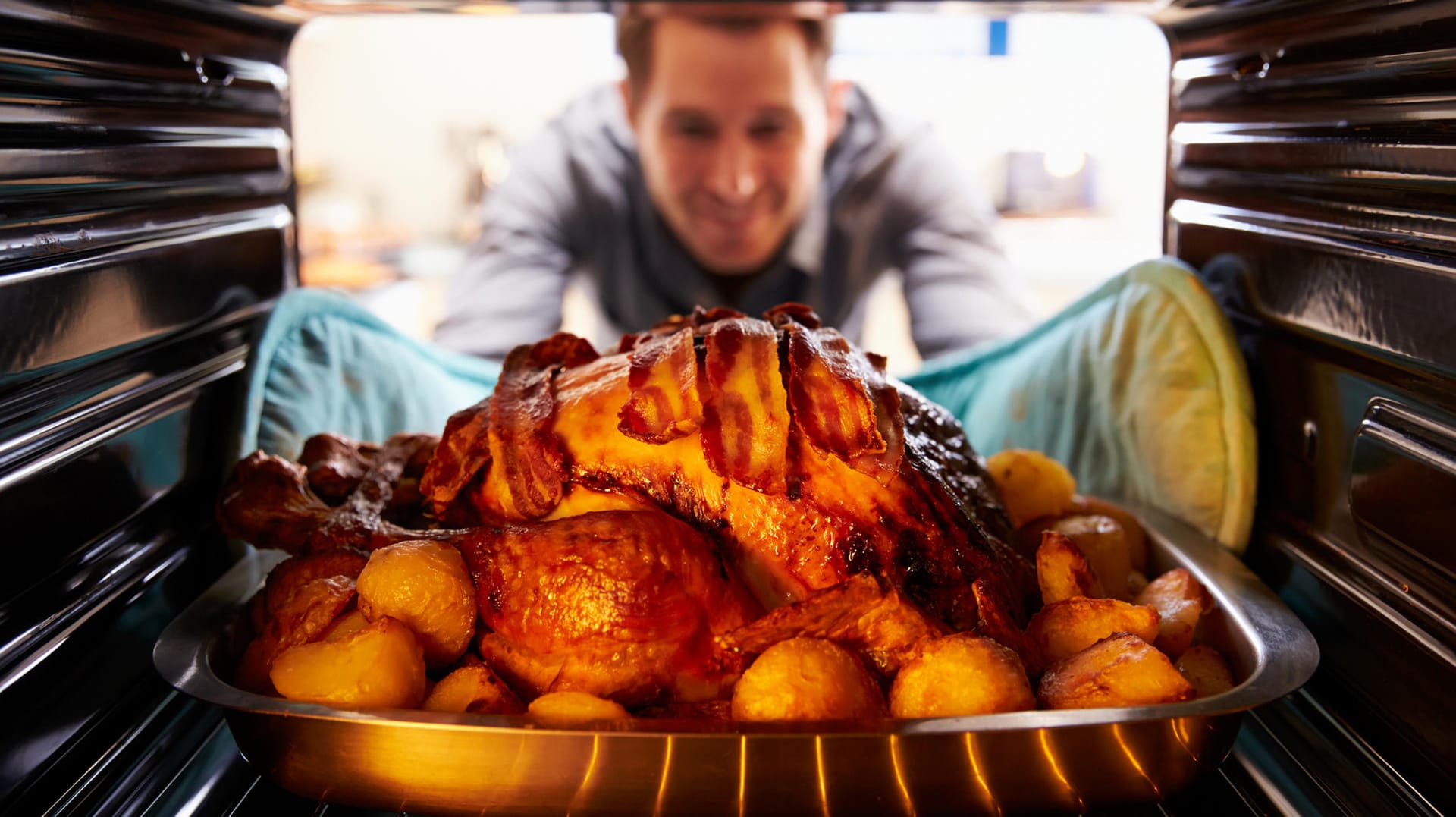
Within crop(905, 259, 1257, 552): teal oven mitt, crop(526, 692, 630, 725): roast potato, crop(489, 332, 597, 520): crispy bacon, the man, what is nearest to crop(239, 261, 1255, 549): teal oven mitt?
crop(905, 259, 1257, 552): teal oven mitt

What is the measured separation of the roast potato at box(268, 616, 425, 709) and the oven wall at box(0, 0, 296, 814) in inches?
5.9

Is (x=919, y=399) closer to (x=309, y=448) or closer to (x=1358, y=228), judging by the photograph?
(x=1358, y=228)

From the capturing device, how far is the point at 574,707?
3.27 feet

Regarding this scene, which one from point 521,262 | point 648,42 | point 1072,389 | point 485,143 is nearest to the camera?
point 1072,389

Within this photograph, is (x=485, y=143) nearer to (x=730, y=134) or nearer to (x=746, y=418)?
(x=730, y=134)

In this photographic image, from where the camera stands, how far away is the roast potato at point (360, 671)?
3.25ft

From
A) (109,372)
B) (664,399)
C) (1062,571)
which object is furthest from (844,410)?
(109,372)

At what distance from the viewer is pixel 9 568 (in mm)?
960

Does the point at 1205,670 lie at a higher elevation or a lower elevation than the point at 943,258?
lower

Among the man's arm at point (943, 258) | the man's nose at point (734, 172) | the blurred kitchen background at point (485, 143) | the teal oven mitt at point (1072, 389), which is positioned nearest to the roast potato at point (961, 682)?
the teal oven mitt at point (1072, 389)

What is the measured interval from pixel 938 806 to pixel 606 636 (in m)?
0.34

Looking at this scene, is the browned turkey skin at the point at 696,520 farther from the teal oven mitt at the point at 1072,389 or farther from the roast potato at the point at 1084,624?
the teal oven mitt at the point at 1072,389

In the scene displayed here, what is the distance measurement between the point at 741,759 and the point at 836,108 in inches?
81.0

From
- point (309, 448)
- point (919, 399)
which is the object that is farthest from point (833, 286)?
point (309, 448)
